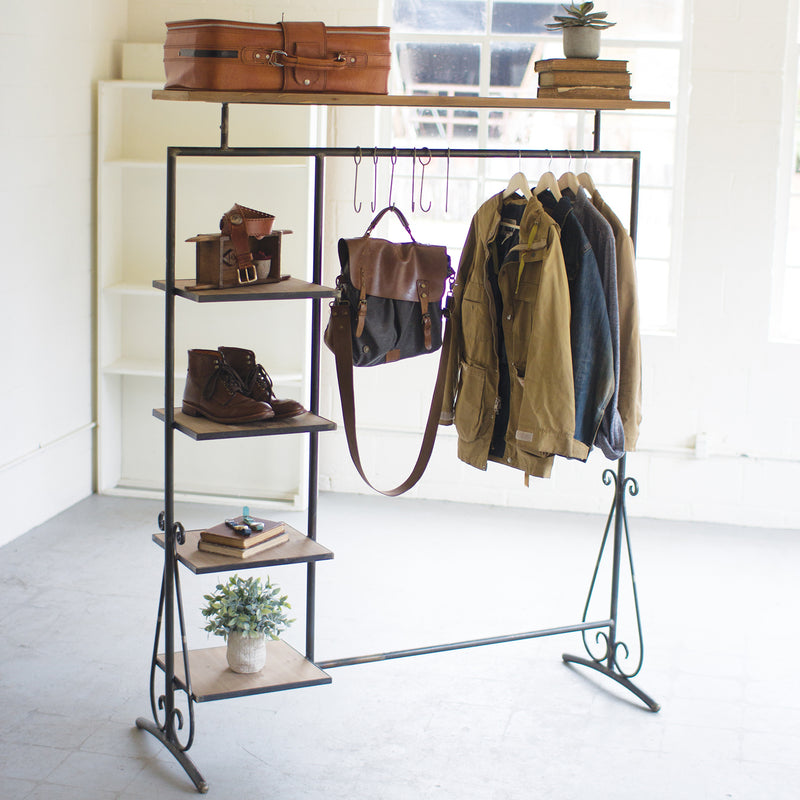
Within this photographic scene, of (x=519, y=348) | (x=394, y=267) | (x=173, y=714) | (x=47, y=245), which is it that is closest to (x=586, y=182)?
(x=519, y=348)

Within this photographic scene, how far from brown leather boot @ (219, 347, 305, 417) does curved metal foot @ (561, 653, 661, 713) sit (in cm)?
134

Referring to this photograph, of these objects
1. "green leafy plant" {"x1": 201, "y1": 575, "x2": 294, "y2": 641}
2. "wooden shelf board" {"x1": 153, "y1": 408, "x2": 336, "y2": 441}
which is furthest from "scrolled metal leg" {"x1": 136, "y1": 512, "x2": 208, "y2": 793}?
"wooden shelf board" {"x1": 153, "y1": 408, "x2": 336, "y2": 441}

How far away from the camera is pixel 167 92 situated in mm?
2832

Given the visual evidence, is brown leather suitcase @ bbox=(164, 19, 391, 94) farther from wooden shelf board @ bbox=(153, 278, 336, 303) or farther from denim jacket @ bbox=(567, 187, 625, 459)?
denim jacket @ bbox=(567, 187, 625, 459)

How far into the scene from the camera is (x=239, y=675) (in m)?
3.02

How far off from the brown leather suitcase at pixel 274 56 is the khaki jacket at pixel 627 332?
0.81m

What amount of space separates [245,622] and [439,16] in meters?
3.32

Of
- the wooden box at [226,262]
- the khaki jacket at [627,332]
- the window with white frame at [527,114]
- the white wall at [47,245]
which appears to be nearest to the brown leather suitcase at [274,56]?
the wooden box at [226,262]

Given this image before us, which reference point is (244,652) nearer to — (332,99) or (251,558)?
(251,558)

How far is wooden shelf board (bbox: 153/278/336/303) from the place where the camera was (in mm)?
2760

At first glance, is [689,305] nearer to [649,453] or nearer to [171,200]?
[649,453]

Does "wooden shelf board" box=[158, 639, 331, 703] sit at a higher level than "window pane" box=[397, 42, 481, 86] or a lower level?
lower

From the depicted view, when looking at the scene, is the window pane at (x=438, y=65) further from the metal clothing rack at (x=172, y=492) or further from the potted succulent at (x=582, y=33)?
the potted succulent at (x=582, y=33)

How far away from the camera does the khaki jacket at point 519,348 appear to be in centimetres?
299
